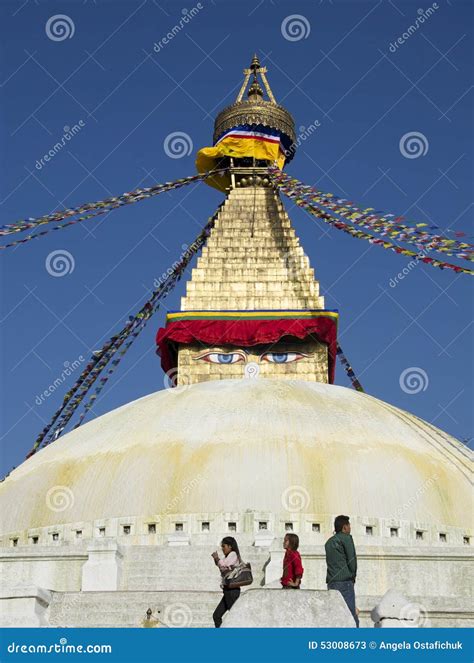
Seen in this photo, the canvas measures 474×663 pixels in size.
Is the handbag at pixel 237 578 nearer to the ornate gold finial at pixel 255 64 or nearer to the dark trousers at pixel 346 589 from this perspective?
the dark trousers at pixel 346 589

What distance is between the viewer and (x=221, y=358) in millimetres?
23906

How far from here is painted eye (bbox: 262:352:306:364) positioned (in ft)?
78.3

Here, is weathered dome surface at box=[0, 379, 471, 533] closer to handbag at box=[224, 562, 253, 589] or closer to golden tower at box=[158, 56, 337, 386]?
golden tower at box=[158, 56, 337, 386]

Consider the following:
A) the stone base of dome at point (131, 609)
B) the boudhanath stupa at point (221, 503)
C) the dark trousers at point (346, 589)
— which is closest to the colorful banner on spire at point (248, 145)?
the boudhanath stupa at point (221, 503)

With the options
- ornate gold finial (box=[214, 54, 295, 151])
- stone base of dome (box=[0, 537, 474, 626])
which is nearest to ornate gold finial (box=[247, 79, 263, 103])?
ornate gold finial (box=[214, 54, 295, 151])

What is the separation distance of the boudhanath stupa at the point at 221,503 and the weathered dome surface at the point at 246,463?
26 millimetres

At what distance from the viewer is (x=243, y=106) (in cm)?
2888

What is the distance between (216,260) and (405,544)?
12.4m

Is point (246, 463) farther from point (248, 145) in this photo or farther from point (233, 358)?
point (248, 145)

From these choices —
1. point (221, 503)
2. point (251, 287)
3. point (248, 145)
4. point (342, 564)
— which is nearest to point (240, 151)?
point (248, 145)

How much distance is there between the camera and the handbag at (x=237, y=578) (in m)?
8.81

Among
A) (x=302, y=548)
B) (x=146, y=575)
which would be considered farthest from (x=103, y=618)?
(x=302, y=548)

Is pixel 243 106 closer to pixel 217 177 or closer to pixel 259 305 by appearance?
pixel 217 177

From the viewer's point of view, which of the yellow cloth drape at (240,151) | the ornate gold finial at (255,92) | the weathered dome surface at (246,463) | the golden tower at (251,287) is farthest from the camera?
the ornate gold finial at (255,92)
